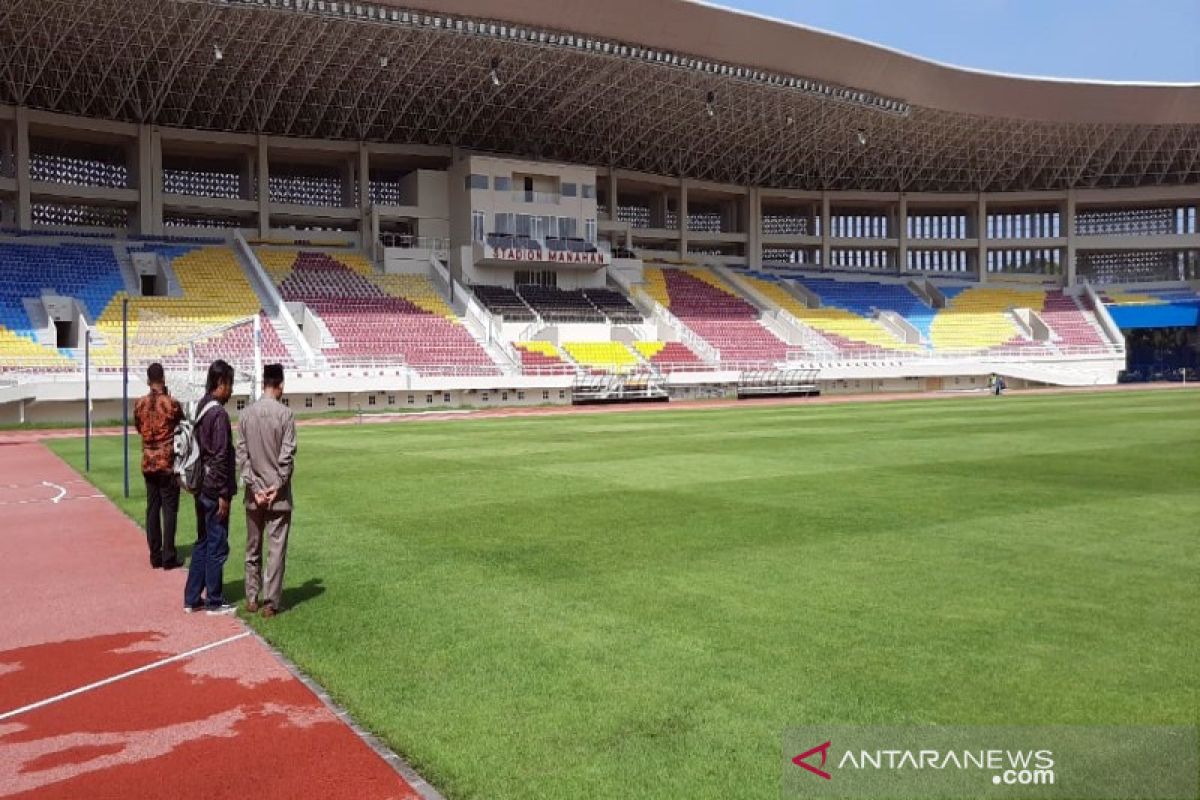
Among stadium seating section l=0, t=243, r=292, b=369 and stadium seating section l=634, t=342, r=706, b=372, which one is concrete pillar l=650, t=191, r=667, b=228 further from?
stadium seating section l=0, t=243, r=292, b=369

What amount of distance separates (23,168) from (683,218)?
40.5 meters

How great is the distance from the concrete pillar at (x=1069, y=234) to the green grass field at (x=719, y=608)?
67.2 m

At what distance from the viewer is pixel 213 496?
8.37 m

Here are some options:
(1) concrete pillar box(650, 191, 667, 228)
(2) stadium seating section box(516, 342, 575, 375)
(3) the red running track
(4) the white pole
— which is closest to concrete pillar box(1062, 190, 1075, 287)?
(1) concrete pillar box(650, 191, 667, 228)

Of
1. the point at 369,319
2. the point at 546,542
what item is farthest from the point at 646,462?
the point at 369,319

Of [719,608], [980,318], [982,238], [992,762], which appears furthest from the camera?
[982,238]

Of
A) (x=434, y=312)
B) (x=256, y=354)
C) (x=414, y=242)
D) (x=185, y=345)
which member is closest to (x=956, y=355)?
(x=434, y=312)

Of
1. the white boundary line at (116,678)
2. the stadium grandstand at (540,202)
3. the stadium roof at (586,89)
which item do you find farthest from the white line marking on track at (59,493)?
the stadium roof at (586,89)

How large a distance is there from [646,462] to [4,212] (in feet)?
159

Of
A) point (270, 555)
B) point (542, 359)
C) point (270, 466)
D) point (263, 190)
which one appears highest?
point (263, 190)

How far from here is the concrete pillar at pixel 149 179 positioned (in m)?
52.8

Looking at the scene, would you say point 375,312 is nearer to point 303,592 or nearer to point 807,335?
point 807,335

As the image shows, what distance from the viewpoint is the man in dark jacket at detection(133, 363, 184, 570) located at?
10.2 meters

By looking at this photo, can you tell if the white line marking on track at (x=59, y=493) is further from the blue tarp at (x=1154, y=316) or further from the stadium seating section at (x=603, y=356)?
the blue tarp at (x=1154, y=316)
